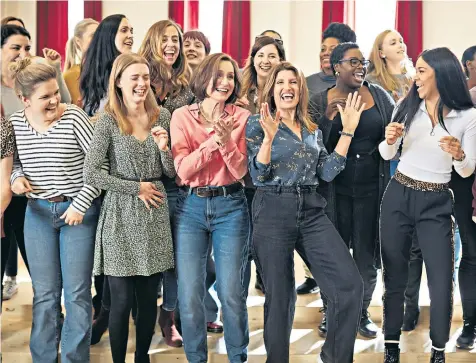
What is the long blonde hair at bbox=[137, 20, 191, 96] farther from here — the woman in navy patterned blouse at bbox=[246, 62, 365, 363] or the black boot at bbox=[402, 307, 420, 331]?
the black boot at bbox=[402, 307, 420, 331]

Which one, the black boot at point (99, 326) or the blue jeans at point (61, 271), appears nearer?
the blue jeans at point (61, 271)

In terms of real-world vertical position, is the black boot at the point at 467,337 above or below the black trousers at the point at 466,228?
below

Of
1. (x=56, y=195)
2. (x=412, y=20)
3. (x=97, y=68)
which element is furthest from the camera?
(x=412, y=20)

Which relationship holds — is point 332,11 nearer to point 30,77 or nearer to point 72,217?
point 30,77

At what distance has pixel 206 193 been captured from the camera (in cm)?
340

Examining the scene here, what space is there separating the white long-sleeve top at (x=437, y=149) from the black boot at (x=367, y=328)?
36.6 inches

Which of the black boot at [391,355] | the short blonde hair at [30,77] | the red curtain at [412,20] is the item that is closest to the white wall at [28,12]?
the red curtain at [412,20]

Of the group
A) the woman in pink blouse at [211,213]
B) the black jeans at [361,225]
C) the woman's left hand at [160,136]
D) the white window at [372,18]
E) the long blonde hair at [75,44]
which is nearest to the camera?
the woman's left hand at [160,136]

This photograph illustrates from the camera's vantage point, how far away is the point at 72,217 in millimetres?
3365

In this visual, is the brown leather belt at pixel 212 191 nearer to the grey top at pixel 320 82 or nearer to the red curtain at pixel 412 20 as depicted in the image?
the grey top at pixel 320 82

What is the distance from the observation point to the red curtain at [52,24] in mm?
8656

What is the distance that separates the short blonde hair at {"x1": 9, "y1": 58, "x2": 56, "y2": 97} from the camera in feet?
11.1

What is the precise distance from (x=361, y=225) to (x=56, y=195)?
1.56 metres

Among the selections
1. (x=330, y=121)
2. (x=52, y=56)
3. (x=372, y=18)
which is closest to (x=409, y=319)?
(x=330, y=121)
